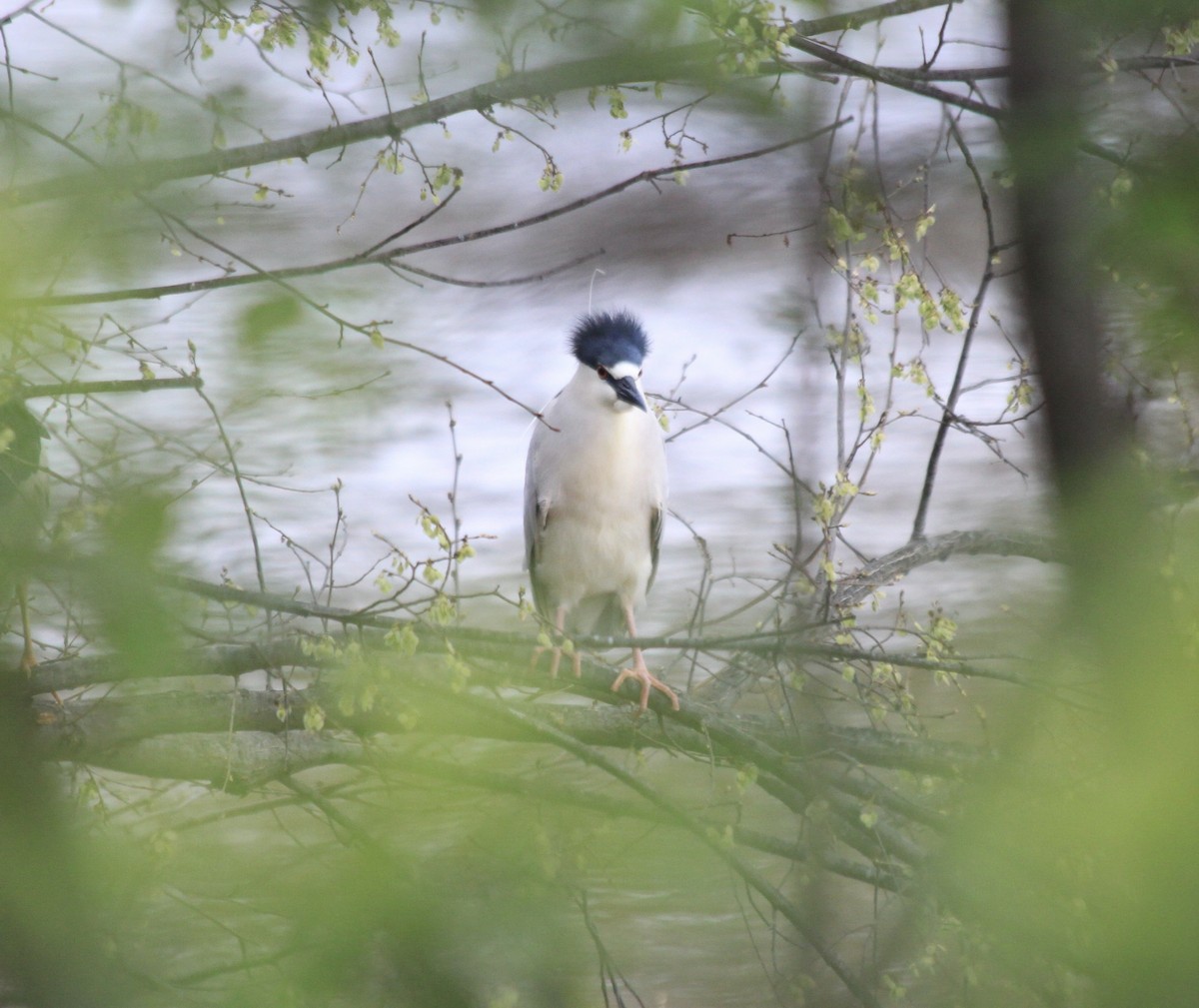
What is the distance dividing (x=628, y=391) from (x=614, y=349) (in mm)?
232

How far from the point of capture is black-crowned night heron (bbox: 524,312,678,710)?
3.28 meters

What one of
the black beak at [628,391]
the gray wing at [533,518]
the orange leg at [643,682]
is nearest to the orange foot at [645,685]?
the orange leg at [643,682]

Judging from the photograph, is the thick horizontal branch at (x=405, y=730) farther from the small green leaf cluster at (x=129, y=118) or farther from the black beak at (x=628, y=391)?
the small green leaf cluster at (x=129, y=118)

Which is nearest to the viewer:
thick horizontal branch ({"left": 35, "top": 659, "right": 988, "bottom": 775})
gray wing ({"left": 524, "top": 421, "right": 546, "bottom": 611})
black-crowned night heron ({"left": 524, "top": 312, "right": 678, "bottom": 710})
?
thick horizontal branch ({"left": 35, "top": 659, "right": 988, "bottom": 775})

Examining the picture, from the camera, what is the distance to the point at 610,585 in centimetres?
344

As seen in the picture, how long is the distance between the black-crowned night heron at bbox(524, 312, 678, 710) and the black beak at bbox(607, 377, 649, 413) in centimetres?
11

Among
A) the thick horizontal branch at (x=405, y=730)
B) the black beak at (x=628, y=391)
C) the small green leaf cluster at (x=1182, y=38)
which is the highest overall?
the black beak at (x=628, y=391)

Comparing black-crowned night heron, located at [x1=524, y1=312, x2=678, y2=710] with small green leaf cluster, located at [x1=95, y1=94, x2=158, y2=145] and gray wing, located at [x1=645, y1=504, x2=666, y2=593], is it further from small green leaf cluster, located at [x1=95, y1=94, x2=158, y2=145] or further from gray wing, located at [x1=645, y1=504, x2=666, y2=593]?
small green leaf cluster, located at [x1=95, y1=94, x2=158, y2=145]

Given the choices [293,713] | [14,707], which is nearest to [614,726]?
[293,713]

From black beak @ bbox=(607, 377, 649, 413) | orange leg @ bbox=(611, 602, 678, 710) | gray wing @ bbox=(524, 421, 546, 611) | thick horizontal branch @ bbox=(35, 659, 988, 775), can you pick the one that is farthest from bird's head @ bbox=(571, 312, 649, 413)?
thick horizontal branch @ bbox=(35, 659, 988, 775)

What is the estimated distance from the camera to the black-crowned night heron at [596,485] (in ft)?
10.8

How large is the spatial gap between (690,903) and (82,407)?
111 centimetres

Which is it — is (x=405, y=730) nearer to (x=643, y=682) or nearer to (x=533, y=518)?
(x=643, y=682)

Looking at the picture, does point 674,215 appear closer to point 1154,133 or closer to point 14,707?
point 1154,133
